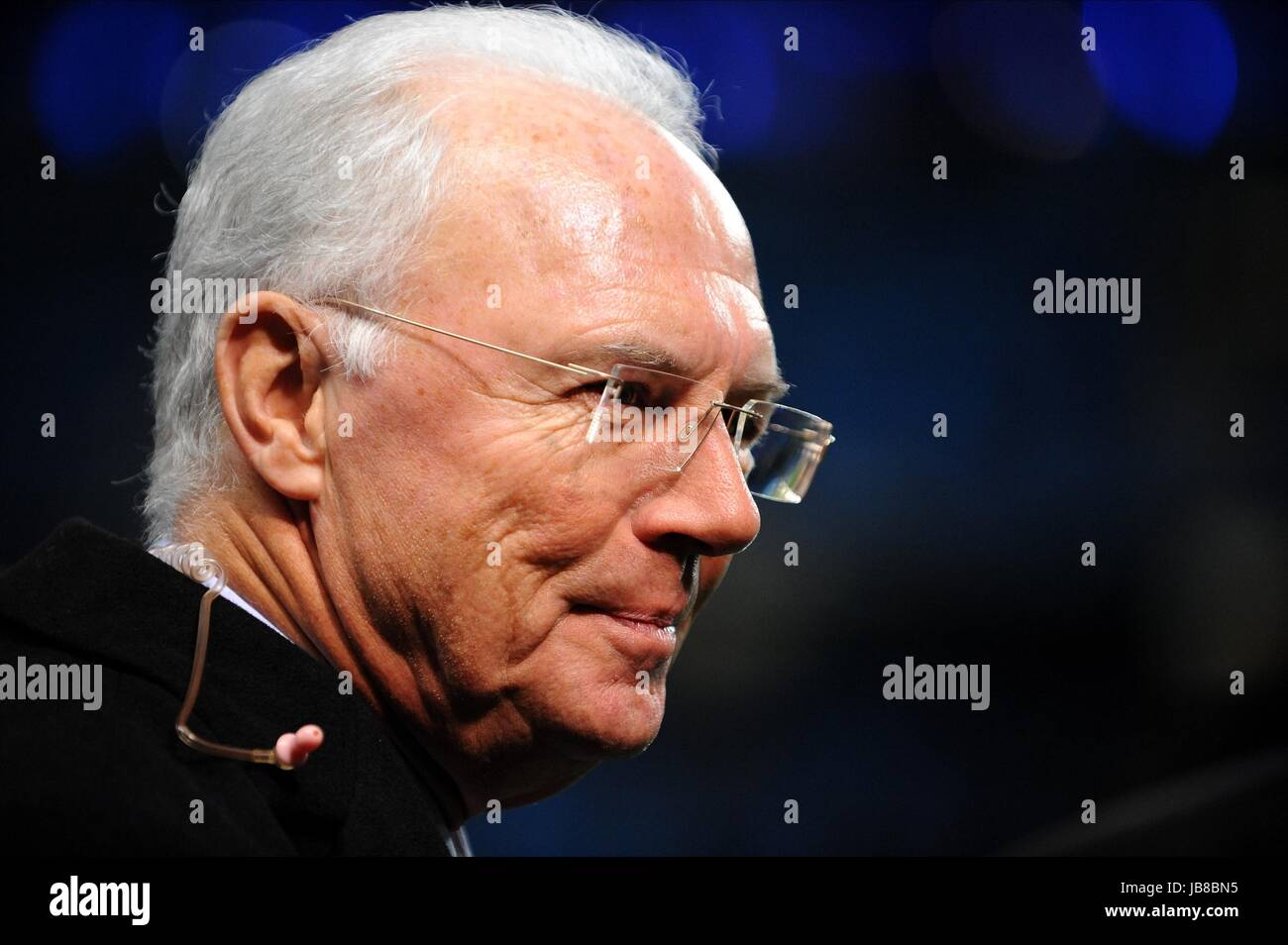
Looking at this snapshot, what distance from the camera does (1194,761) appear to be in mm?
4062

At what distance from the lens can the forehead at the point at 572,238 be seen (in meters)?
1.84

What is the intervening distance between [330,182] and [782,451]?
0.96 m

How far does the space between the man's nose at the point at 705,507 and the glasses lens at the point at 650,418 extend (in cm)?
3

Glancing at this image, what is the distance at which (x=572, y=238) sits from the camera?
1852mm

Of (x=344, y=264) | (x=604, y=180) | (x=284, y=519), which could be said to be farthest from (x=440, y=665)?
(x=604, y=180)

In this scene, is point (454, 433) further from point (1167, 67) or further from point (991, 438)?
point (1167, 67)

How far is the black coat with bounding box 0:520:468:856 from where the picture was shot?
1.40 metres
